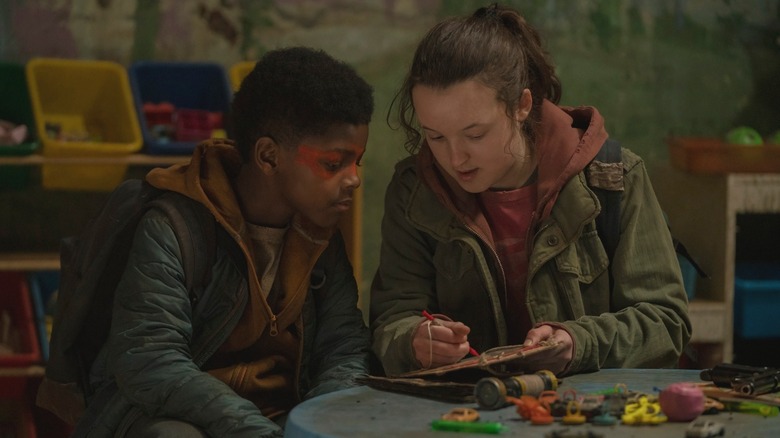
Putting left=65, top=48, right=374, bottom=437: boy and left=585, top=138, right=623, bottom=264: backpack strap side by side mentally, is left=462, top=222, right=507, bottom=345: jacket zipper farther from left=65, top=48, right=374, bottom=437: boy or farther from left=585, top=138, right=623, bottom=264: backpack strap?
left=65, top=48, right=374, bottom=437: boy

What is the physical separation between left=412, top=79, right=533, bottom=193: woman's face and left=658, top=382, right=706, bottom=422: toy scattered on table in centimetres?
77

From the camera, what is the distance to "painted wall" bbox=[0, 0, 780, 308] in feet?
15.7

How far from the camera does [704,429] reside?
74.7 inches

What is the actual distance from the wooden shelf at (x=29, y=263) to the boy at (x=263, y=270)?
61.4 inches

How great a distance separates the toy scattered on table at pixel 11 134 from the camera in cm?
429

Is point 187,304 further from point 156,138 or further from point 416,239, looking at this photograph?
point 156,138

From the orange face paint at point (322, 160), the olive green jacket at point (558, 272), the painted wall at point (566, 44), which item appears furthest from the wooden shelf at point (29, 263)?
the olive green jacket at point (558, 272)

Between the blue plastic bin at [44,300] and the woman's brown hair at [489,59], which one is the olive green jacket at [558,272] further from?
the blue plastic bin at [44,300]

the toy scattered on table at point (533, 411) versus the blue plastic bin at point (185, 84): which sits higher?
the blue plastic bin at point (185, 84)

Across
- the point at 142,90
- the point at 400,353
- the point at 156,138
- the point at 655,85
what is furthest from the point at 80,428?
the point at 655,85

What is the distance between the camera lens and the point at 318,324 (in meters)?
2.94

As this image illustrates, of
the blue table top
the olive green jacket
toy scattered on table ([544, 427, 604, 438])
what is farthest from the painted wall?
toy scattered on table ([544, 427, 604, 438])

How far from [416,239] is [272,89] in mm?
505

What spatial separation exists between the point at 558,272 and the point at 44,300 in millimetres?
2534
